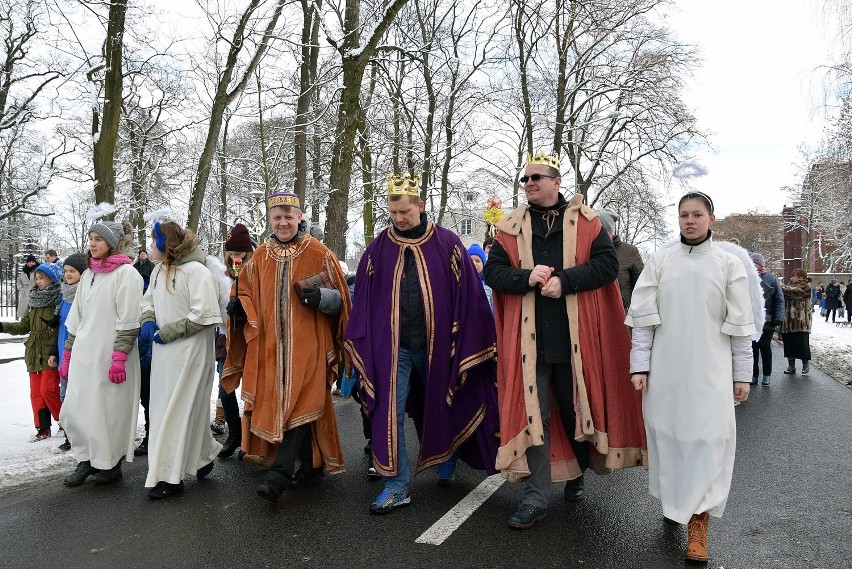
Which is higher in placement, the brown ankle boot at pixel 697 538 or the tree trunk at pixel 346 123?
the tree trunk at pixel 346 123

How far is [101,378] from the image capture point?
5434mm

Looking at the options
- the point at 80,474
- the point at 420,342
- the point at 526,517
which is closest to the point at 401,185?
the point at 420,342

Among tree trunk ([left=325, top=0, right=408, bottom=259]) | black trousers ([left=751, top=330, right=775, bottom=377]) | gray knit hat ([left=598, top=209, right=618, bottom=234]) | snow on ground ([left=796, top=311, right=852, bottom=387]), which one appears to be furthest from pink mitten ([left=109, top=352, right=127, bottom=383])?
snow on ground ([left=796, top=311, right=852, bottom=387])

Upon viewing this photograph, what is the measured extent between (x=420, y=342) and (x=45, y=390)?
425 cm

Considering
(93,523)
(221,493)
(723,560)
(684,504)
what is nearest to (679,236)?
(684,504)

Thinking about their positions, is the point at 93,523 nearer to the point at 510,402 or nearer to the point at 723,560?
the point at 510,402

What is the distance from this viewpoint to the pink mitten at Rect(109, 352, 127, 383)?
530 cm

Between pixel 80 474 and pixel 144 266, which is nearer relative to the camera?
pixel 80 474

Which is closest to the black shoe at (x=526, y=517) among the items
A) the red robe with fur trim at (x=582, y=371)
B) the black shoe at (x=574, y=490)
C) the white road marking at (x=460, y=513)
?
the red robe with fur trim at (x=582, y=371)

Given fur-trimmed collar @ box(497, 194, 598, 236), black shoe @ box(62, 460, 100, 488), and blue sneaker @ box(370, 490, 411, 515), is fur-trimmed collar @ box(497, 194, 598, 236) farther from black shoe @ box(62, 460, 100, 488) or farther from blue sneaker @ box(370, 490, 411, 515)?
black shoe @ box(62, 460, 100, 488)

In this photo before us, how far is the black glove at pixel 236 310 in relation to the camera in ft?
17.4

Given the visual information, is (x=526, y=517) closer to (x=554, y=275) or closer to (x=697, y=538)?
(x=697, y=538)

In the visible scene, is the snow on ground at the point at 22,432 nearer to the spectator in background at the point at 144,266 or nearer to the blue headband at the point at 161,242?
the blue headband at the point at 161,242

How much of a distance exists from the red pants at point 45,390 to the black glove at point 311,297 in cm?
347
